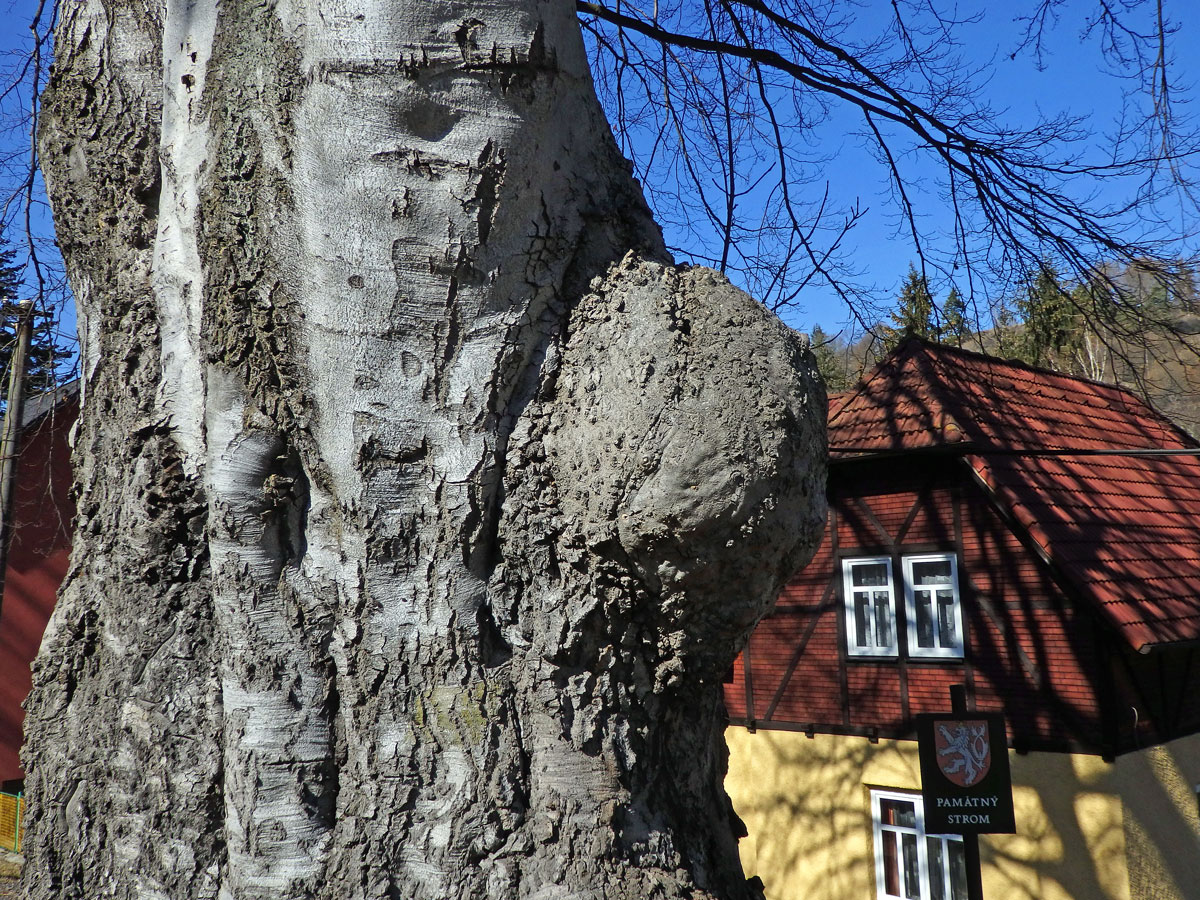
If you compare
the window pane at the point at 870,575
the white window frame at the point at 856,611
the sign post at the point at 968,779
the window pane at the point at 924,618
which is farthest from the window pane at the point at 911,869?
the sign post at the point at 968,779

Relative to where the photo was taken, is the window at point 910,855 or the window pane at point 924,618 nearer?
the window at point 910,855

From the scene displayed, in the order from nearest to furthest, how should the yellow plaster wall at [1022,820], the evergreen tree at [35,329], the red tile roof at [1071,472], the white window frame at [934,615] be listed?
1. the evergreen tree at [35,329]
2. the yellow plaster wall at [1022,820]
3. the red tile roof at [1071,472]
4. the white window frame at [934,615]

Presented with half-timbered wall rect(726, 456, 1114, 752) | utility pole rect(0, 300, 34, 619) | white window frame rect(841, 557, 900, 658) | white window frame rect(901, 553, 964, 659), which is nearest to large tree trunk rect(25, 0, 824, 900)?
utility pole rect(0, 300, 34, 619)

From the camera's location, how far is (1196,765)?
8078 mm

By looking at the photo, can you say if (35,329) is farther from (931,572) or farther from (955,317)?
(931,572)

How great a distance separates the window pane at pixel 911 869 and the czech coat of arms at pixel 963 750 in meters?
3.90

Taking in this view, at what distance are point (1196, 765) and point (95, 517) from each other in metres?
9.51

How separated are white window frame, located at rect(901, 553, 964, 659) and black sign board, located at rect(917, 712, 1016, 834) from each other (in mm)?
3208

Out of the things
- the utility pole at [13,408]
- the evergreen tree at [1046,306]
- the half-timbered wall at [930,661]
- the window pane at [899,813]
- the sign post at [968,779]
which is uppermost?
the evergreen tree at [1046,306]

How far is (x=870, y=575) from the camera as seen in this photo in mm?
8672

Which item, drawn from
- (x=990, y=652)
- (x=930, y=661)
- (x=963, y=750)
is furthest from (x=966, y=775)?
(x=930, y=661)

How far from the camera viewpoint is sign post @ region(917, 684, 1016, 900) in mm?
4613

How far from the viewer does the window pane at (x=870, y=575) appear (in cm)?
856

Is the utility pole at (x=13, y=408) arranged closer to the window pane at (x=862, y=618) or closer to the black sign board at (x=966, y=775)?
Answer: the black sign board at (x=966, y=775)
